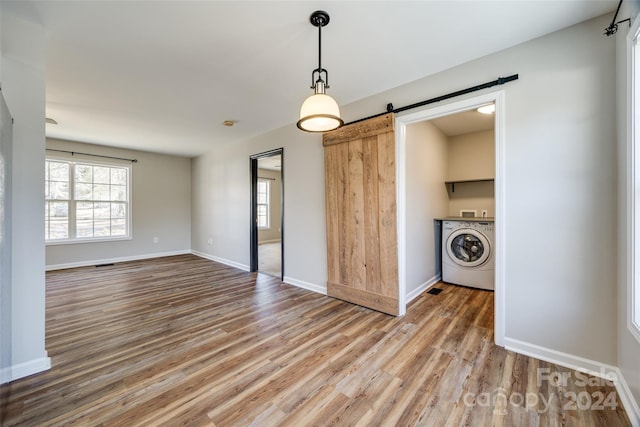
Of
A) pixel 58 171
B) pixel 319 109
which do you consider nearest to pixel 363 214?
pixel 319 109

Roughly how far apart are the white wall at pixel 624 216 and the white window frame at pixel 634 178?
0.11ft

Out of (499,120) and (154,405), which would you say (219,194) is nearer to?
(154,405)

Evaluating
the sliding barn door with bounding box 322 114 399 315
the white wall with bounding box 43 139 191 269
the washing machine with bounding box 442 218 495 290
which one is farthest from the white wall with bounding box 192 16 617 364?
the white wall with bounding box 43 139 191 269

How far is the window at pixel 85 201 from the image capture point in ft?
16.1

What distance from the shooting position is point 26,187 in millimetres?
1812

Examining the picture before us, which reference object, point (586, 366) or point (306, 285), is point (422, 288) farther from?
point (586, 366)

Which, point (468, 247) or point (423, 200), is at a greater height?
point (423, 200)

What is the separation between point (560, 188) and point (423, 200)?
1768 mm

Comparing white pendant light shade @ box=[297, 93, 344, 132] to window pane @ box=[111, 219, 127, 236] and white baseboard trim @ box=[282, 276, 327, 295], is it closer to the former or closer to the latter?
white baseboard trim @ box=[282, 276, 327, 295]

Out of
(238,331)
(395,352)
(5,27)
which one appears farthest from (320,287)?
(5,27)

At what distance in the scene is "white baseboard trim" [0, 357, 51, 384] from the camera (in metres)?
1.69

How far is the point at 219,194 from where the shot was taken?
570 centimetres

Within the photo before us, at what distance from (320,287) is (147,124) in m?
3.75

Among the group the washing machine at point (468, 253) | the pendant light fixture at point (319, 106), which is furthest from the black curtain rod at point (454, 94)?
the washing machine at point (468, 253)
